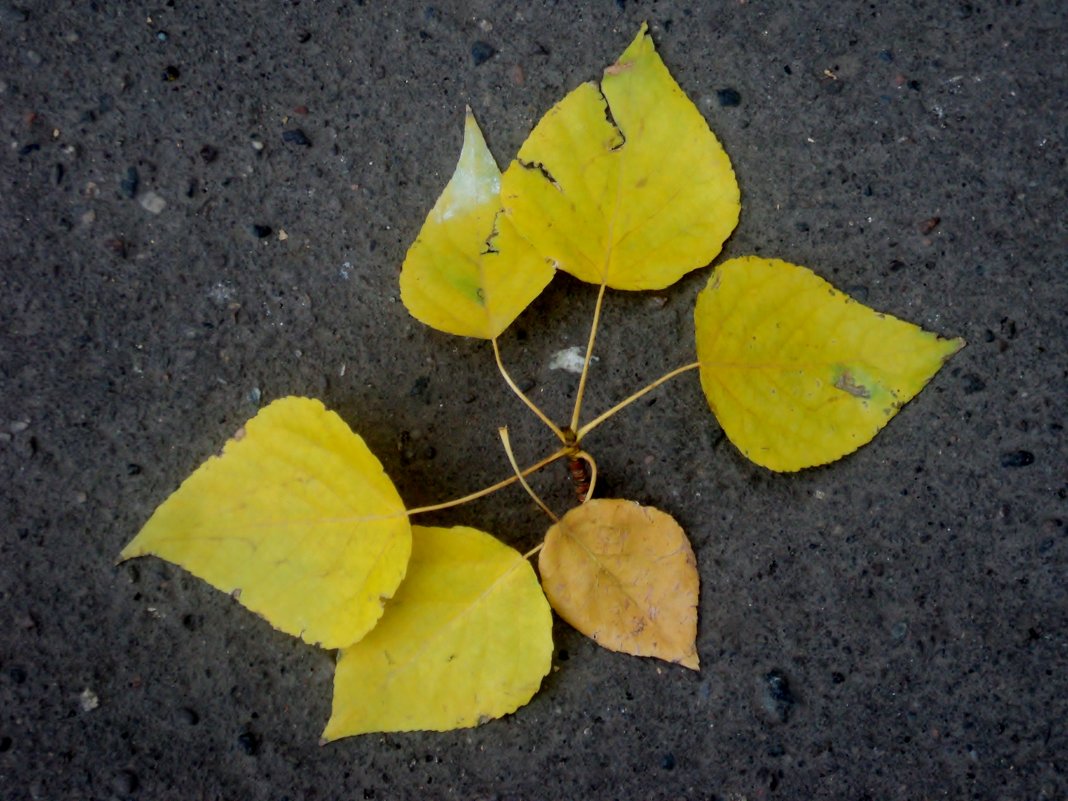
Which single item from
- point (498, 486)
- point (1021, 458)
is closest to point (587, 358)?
point (498, 486)

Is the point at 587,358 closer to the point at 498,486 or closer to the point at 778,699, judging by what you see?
the point at 498,486

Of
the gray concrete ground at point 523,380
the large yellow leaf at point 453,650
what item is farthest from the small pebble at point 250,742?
the large yellow leaf at point 453,650

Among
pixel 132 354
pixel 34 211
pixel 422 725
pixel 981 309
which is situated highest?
pixel 34 211

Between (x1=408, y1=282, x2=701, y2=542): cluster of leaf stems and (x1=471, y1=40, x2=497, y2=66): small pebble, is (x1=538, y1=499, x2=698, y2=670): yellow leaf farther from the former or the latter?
(x1=471, y1=40, x2=497, y2=66): small pebble

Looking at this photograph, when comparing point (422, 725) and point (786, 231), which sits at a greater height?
point (786, 231)

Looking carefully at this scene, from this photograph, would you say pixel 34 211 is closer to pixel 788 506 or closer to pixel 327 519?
pixel 327 519

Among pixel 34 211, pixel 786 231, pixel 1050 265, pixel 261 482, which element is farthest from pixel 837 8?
pixel 34 211

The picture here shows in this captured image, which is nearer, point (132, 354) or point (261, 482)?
point (261, 482)

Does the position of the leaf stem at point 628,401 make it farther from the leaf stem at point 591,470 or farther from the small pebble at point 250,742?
the small pebble at point 250,742
